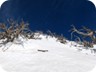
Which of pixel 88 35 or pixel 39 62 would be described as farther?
pixel 88 35

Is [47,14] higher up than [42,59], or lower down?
higher up

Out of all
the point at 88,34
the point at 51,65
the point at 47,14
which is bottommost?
the point at 51,65

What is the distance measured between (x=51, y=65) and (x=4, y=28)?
86 cm

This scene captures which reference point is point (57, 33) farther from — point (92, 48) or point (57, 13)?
point (92, 48)

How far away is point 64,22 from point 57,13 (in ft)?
0.56

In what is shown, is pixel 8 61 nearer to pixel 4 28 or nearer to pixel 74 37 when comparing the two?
pixel 4 28

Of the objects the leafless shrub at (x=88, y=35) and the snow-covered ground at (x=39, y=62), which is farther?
the leafless shrub at (x=88, y=35)

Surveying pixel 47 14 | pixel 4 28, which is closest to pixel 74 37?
pixel 47 14

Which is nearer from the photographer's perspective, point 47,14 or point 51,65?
point 51,65

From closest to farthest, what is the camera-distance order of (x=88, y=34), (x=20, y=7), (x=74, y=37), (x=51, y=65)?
1. (x=51, y=65)
2. (x=88, y=34)
3. (x=74, y=37)
4. (x=20, y=7)

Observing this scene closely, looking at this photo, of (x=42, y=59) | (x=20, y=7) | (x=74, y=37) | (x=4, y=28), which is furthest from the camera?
(x=20, y=7)

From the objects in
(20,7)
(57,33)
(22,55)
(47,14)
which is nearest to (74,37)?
(57,33)

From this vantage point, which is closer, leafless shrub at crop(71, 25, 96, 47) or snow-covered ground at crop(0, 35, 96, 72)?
snow-covered ground at crop(0, 35, 96, 72)

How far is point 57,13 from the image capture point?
3811 mm
